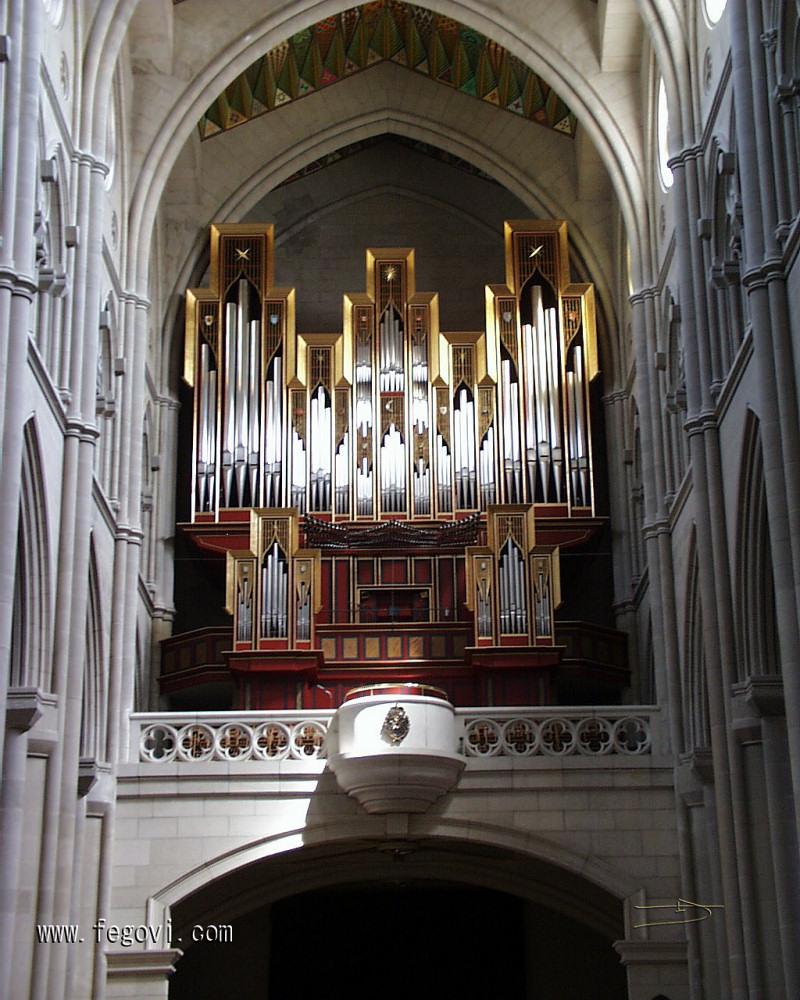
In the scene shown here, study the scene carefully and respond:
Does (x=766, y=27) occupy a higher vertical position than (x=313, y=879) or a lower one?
higher

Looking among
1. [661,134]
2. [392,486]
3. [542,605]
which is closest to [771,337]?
[661,134]

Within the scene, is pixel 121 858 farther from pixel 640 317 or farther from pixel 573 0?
pixel 573 0

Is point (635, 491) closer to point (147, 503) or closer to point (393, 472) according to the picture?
point (393, 472)

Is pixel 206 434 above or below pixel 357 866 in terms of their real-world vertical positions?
above

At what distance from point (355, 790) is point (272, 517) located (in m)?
5.26

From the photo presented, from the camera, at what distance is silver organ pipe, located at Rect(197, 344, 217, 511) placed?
25453 millimetres

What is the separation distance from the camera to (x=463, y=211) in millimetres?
29188

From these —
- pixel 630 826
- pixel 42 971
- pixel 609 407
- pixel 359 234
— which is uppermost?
pixel 359 234

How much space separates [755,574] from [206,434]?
11334mm

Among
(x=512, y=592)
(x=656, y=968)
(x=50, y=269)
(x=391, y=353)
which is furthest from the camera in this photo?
(x=391, y=353)

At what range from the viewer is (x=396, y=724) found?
64.3ft

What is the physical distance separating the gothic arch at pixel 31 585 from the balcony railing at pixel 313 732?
144 inches

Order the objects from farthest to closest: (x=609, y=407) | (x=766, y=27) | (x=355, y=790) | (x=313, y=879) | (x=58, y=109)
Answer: (x=609, y=407) → (x=313, y=879) → (x=355, y=790) → (x=58, y=109) → (x=766, y=27)

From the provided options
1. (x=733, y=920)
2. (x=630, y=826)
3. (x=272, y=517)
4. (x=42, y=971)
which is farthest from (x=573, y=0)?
(x=42, y=971)
